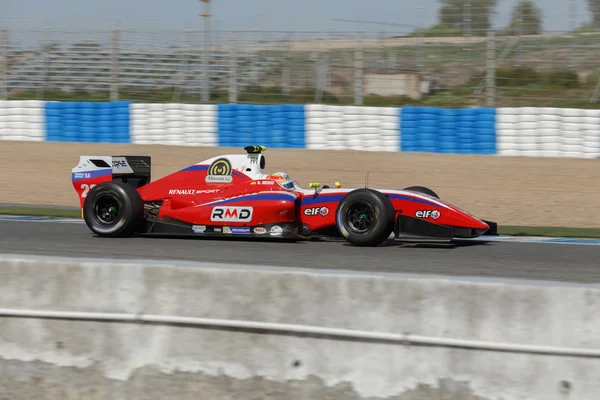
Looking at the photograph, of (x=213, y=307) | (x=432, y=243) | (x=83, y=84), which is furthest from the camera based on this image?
(x=83, y=84)

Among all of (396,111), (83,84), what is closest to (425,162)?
(396,111)

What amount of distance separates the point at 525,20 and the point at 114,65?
9.98 metres

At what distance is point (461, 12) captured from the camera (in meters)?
18.5

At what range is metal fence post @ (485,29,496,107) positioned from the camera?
17469 millimetres

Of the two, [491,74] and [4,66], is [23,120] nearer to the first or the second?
[4,66]

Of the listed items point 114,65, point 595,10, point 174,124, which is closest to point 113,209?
point 174,124

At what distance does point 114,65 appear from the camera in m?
20.7

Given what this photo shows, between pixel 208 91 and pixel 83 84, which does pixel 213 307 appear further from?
pixel 83 84

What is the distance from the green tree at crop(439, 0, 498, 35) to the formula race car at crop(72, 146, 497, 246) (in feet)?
33.9

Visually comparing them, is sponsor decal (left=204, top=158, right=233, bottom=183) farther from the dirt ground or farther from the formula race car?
the dirt ground

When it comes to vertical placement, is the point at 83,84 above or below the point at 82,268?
above

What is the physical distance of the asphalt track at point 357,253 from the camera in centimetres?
686

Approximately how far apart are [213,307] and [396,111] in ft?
37.7

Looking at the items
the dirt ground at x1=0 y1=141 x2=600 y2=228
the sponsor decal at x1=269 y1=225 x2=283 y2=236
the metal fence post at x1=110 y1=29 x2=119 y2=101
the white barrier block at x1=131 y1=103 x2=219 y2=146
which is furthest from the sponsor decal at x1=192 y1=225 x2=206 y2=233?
the metal fence post at x1=110 y1=29 x2=119 y2=101
